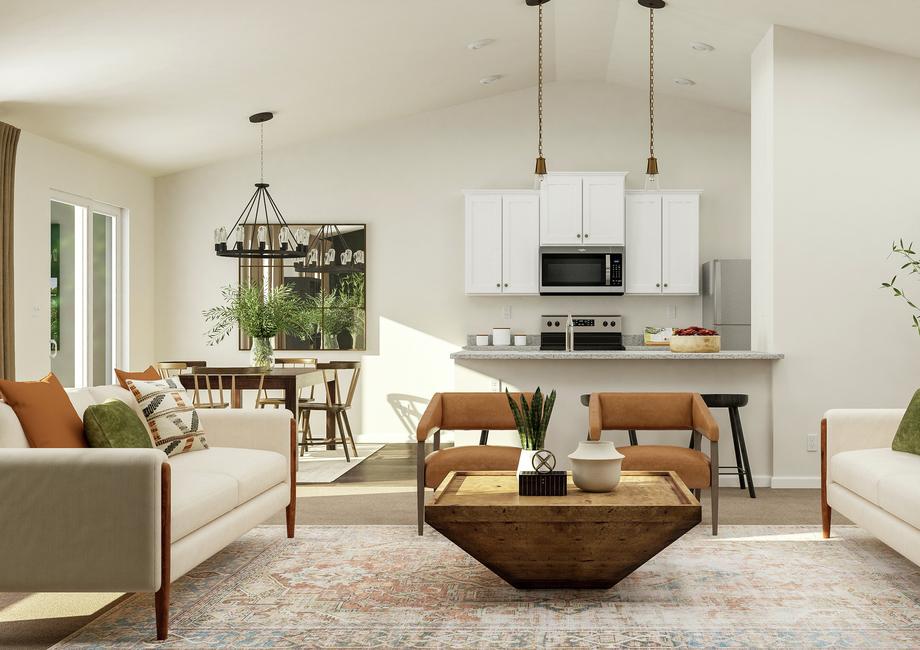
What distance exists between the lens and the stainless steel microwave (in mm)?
8000

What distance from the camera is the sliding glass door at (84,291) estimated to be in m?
7.01

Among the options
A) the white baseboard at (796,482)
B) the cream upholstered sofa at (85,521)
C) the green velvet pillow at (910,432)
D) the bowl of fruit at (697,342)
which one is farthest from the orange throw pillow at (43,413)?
the white baseboard at (796,482)

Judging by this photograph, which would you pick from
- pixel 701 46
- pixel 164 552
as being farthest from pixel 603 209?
pixel 164 552

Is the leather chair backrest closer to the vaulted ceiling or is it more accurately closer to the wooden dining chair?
the vaulted ceiling

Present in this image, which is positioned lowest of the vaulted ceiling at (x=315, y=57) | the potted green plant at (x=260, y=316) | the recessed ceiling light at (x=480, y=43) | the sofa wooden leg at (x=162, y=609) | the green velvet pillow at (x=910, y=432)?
the sofa wooden leg at (x=162, y=609)

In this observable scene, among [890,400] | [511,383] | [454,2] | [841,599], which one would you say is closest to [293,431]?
[511,383]

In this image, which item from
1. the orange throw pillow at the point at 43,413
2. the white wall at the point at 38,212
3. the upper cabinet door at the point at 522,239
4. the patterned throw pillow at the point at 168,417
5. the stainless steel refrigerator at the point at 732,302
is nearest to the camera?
the orange throw pillow at the point at 43,413

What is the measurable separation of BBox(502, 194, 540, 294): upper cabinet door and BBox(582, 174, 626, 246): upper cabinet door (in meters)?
0.45

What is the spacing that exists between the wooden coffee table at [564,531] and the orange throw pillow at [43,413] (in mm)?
1378

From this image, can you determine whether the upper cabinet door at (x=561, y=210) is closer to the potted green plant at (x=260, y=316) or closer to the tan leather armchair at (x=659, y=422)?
the potted green plant at (x=260, y=316)

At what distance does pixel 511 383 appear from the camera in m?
5.98

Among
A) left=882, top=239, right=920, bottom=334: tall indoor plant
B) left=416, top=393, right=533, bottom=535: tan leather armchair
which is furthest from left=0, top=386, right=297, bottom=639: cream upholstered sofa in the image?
left=882, top=239, right=920, bottom=334: tall indoor plant

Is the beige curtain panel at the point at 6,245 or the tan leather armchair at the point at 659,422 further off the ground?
the beige curtain panel at the point at 6,245

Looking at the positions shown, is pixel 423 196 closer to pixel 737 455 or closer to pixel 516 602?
pixel 737 455
